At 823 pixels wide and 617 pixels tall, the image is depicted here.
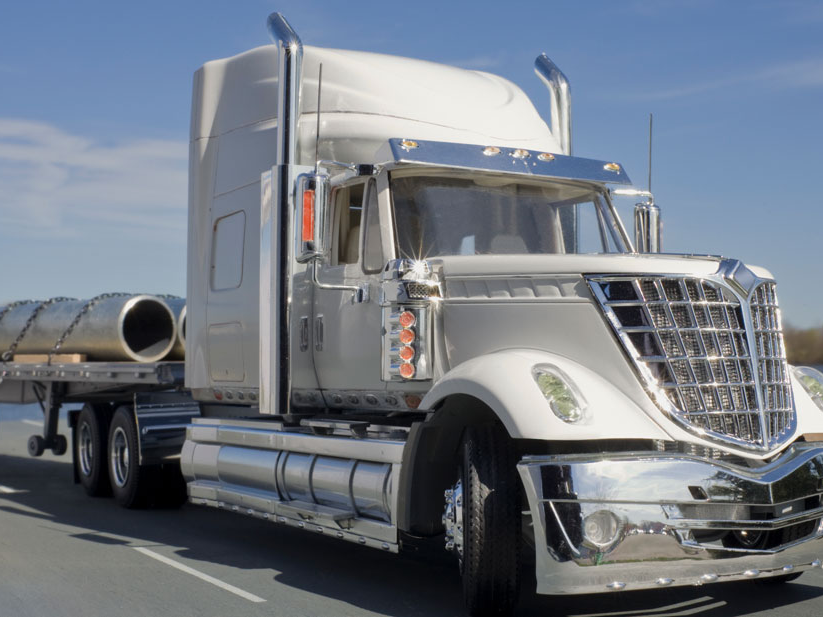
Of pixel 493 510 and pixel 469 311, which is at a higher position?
pixel 469 311

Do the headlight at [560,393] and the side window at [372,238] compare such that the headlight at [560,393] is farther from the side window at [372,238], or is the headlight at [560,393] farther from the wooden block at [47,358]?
the wooden block at [47,358]

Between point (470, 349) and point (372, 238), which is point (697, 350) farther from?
point (372, 238)

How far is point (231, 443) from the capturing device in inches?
381

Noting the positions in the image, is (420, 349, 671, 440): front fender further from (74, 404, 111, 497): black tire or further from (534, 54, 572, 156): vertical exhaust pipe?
→ (74, 404, 111, 497): black tire

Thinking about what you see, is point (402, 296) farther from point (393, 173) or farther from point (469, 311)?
point (393, 173)

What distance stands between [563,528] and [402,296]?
6.66 feet

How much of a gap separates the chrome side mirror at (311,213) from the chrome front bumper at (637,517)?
2.23 m

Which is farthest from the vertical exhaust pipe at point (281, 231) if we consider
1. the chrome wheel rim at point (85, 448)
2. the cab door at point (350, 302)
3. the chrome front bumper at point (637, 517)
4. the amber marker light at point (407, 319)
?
the chrome wheel rim at point (85, 448)

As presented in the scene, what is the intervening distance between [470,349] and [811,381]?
2379 millimetres

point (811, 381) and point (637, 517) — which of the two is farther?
point (811, 381)

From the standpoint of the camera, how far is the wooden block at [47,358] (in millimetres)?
13484

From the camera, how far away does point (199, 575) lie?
8117mm

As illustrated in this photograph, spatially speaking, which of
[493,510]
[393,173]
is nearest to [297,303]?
[393,173]

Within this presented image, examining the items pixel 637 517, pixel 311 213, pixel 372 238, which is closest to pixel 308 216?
pixel 311 213
